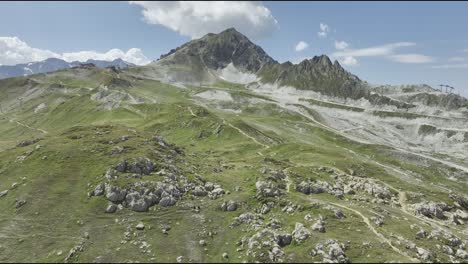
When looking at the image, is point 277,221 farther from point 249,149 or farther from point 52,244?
point 249,149

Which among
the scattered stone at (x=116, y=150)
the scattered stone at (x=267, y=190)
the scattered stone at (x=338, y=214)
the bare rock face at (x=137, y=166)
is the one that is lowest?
the scattered stone at (x=338, y=214)

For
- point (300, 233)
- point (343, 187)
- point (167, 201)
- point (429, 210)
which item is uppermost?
point (167, 201)

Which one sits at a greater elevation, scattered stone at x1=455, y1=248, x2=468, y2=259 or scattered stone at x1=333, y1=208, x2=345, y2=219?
scattered stone at x1=333, y1=208, x2=345, y2=219

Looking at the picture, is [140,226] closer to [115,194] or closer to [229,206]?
[115,194]

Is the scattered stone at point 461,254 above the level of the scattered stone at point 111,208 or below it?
below

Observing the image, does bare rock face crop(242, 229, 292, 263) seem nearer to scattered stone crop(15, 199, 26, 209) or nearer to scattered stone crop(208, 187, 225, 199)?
scattered stone crop(208, 187, 225, 199)

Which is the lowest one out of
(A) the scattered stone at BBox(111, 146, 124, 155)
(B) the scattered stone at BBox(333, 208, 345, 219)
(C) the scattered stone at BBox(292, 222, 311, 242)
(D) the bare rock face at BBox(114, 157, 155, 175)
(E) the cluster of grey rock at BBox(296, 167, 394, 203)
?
(E) the cluster of grey rock at BBox(296, 167, 394, 203)

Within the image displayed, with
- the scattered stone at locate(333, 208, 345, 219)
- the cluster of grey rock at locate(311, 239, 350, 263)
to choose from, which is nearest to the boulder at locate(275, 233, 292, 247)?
the cluster of grey rock at locate(311, 239, 350, 263)

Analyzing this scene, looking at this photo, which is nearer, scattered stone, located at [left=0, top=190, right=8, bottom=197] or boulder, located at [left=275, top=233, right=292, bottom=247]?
boulder, located at [left=275, top=233, right=292, bottom=247]

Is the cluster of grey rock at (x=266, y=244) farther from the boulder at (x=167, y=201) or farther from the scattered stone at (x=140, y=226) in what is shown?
the boulder at (x=167, y=201)

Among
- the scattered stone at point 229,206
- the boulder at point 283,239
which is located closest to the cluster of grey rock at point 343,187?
the scattered stone at point 229,206

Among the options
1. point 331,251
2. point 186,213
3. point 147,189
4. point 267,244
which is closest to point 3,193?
point 147,189

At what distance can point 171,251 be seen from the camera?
174 ft

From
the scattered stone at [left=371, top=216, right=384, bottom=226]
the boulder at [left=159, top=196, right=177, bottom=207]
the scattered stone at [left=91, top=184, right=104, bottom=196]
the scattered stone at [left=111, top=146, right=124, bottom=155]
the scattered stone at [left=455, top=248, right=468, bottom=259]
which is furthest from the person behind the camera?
the scattered stone at [left=111, top=146, right=124, bottom=155]
